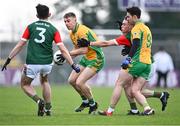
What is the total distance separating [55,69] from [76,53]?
2173 cm

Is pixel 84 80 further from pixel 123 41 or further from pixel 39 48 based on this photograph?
pixel 39 48

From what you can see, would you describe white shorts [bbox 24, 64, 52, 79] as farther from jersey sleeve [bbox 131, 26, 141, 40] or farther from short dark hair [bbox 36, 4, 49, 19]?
jersey sleeve [bbox 131, 26, 141, 40]

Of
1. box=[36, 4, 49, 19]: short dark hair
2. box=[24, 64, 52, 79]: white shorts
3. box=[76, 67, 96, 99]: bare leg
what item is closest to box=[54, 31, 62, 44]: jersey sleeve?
box=[36, 4, 49, 19]: short dark hair

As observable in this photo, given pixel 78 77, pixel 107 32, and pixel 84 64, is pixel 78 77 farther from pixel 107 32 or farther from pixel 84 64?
pixel 107 32

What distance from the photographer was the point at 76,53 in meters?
18.4

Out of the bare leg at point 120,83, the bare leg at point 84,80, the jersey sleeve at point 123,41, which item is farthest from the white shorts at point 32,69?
the jersey sleeve at point 123,41

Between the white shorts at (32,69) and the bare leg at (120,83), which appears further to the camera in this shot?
the bare leg at (120,83)

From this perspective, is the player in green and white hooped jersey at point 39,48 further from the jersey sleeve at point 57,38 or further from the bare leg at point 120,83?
the bare leg at point 120,83

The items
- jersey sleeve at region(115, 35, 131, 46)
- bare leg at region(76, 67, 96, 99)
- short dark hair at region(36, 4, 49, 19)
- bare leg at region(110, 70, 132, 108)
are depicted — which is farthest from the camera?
bare leg at region(76, 67, 96, 99)

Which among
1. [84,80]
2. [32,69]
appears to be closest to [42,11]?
[32,69]

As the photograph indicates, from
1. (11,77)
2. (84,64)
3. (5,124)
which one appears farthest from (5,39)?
(5,124)

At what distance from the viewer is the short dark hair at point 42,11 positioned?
56.0 ft

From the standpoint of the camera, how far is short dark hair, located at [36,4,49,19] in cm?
1708

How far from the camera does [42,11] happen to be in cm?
1712
